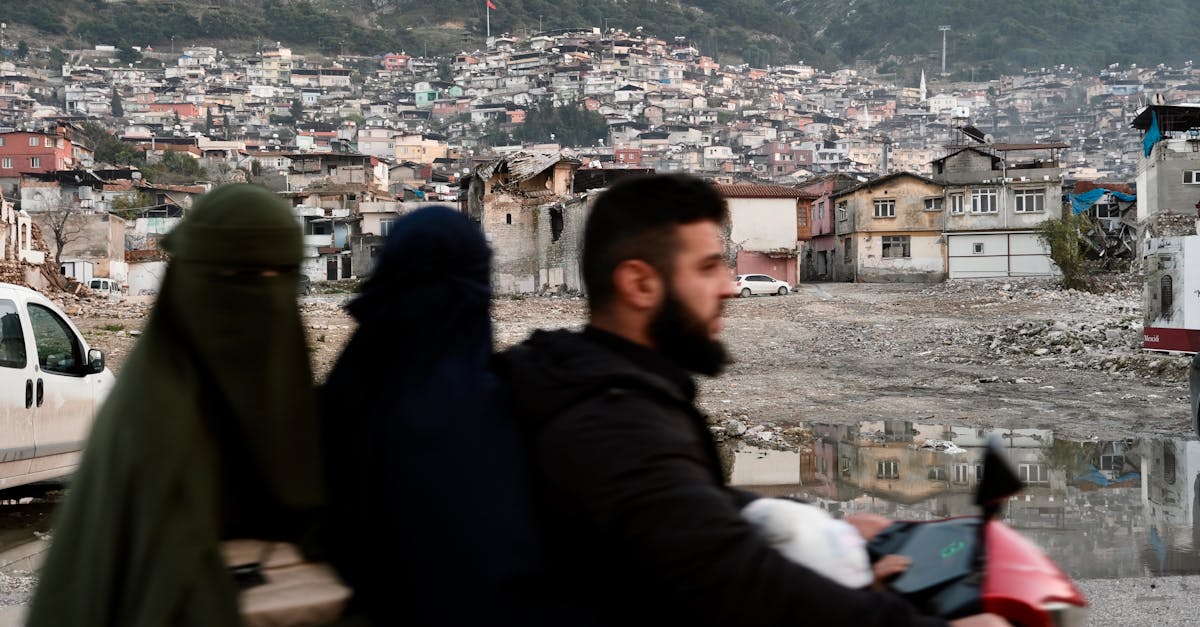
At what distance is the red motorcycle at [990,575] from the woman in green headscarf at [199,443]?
1001mm

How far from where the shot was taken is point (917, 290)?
45.8 meters

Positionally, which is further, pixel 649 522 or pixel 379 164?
pixel 379 164

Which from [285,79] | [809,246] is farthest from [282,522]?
[285,79]

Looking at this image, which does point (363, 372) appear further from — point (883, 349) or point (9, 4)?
point (9, 4)

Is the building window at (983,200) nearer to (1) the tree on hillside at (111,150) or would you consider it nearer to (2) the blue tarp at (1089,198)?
(2) the blue tarp at (1089,198)

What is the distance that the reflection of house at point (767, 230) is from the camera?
164 ft

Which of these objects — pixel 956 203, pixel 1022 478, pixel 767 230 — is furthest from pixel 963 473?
pixel 956 203

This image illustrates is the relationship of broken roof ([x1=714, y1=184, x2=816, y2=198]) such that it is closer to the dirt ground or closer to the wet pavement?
the dirt ground

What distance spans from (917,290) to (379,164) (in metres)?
59.4

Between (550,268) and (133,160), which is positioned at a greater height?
(133,160)

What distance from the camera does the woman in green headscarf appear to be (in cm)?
173

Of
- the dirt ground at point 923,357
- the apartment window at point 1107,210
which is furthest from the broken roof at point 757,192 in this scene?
the apartment window at point 1107,210

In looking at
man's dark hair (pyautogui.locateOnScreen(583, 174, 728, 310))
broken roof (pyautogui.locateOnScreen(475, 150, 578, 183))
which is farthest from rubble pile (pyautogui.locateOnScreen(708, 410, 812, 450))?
broken roof (pyautogui.locateOnScreen(475, 150, 578, 183))

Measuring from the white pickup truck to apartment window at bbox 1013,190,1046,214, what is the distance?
162ft
